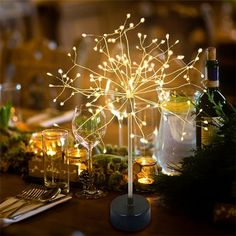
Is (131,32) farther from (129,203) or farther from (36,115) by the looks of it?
(129,203)

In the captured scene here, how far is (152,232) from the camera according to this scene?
1.12 m

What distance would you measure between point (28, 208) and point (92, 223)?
164 mm

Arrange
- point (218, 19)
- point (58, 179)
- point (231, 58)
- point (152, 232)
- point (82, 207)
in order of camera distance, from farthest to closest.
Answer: point (218, 19)
point (231, 58)
point (58, 179)
point (82, 207)
point (152, 232)

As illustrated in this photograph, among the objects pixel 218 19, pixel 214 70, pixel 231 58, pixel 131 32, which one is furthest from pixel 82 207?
pixel 218 19

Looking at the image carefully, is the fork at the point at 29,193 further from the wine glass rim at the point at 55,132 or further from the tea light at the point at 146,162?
the tea light at the point at 146,162

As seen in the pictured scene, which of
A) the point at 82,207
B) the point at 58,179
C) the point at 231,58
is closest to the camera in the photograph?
the point at 82,207

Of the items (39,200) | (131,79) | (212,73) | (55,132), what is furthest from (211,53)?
(39,200)

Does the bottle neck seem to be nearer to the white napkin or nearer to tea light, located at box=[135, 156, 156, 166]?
tea light, located at box=[135, 156, 156, 166]

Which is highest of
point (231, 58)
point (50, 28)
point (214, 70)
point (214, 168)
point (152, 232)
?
point (50, 28)

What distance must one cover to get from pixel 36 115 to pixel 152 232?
1.10m

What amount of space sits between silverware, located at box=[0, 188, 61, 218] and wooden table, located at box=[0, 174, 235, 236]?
0.10 ft

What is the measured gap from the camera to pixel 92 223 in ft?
3.80

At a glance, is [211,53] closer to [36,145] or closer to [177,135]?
[177,135]

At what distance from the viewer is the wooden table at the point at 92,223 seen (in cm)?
112
